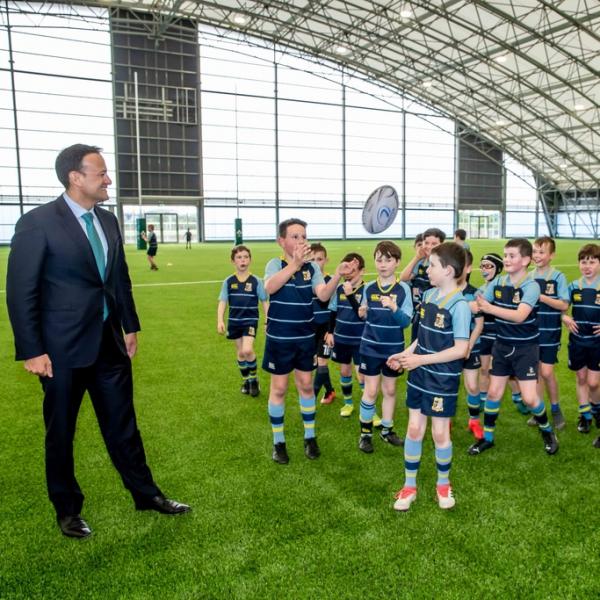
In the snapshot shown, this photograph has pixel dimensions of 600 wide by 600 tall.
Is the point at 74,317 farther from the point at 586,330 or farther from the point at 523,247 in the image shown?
the point at 586,330

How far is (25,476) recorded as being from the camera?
13.8 ft

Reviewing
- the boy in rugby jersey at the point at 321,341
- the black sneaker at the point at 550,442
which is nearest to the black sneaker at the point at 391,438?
the boy in rugby jersey at the point at 321,341

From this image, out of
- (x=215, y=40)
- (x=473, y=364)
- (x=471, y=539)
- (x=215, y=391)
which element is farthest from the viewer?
(x=215, y=40)

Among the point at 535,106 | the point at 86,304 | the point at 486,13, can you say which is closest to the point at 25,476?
the point at 86,304

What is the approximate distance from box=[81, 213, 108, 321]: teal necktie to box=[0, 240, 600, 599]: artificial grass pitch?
149 cm

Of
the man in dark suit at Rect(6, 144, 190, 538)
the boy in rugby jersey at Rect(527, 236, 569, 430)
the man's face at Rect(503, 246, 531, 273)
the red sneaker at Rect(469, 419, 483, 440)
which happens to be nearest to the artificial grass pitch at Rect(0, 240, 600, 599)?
the red sneaker at Rect(469, 419, 483, 440)

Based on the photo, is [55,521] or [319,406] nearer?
[55,521]

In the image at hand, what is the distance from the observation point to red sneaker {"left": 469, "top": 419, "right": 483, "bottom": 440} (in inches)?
196

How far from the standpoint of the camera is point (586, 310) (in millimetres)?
4898

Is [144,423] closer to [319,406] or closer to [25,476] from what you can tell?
[25,476]

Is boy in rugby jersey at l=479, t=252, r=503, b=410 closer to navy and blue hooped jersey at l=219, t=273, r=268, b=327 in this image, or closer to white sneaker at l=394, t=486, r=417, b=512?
white sneaker at l=394, t=486, r=417, b=512

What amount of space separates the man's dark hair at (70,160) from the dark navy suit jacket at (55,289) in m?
0.15

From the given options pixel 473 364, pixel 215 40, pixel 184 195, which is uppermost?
pixel 215 40

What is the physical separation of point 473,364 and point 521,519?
1.75 m
